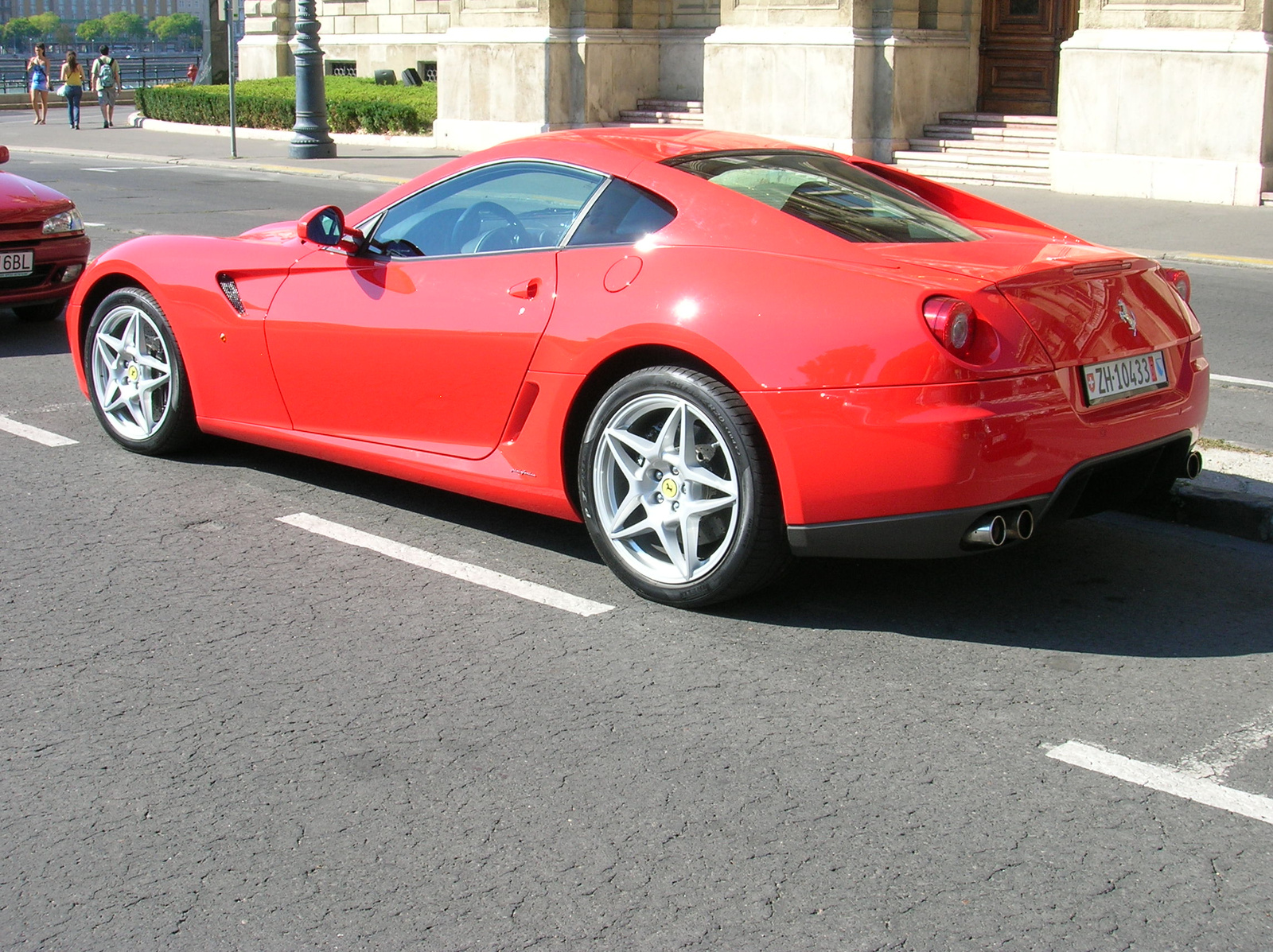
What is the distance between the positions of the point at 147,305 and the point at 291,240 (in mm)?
764

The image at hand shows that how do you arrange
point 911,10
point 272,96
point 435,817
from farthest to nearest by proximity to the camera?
point 272,96 < point 911,10 < point 435,817

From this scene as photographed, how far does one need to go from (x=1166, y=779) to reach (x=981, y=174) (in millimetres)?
17023

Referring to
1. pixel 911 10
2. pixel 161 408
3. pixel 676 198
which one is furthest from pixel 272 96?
pixel 676 198

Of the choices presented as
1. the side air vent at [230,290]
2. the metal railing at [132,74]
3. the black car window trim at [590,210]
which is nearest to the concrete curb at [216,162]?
the side air vent at [230,290]

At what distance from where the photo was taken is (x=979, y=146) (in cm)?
2034

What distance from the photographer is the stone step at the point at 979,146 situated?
19.8m

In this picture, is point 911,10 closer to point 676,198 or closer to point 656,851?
point 676,198

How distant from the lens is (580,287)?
4.84 meters

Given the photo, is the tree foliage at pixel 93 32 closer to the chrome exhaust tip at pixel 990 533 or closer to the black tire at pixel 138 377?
the black tire at pixel 138 377

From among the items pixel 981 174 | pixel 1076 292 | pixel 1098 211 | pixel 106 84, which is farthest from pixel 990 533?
pixel 106 84

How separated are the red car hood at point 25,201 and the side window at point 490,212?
4909 millimetres

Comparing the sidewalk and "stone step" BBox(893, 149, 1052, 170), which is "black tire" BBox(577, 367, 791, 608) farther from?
"stone step" BBox(893, 149, 1052, 170)

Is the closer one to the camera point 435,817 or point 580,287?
point 435,817

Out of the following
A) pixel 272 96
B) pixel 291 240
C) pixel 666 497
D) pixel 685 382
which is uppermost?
pixel 272 96
